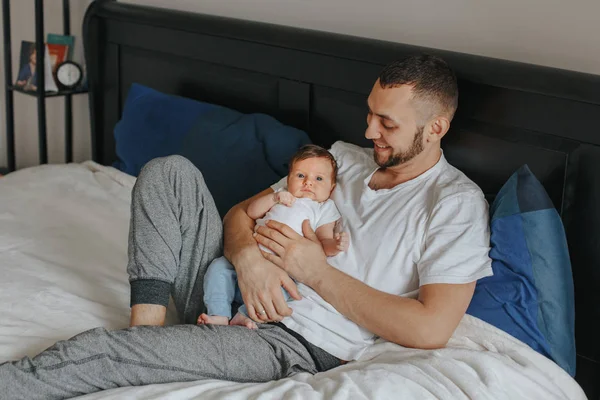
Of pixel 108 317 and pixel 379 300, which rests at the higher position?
pixel 379 300

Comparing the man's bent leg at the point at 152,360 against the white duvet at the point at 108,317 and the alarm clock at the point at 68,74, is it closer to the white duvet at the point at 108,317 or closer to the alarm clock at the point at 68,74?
the white duvet at the point at 108,317

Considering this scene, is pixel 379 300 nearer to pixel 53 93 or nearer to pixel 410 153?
pixel 410 153

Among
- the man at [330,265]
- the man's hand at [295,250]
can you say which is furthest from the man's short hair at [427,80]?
the man's hand at [295,250]

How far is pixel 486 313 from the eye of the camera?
168 cm

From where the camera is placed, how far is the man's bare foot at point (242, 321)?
1.73 m

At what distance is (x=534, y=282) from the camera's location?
166 cm

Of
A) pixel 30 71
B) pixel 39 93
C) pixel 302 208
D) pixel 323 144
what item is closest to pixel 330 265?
pixel 302 208

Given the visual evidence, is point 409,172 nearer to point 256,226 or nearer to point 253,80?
point 256,226

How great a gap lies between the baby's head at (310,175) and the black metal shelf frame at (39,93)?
60.8 inches

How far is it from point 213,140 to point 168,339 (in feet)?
2.93

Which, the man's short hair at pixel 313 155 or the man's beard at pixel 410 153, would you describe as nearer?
the man's beard at pixel 410 153

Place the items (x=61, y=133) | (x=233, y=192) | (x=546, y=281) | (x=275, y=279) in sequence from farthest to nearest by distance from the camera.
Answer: (x=61, y=133) → (x=233, y=192) → (x=275, y=279) → (x=546, y=281)

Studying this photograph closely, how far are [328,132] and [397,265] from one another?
0.65 metres

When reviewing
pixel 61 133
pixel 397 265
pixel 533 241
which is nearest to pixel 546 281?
pixel 533 241
